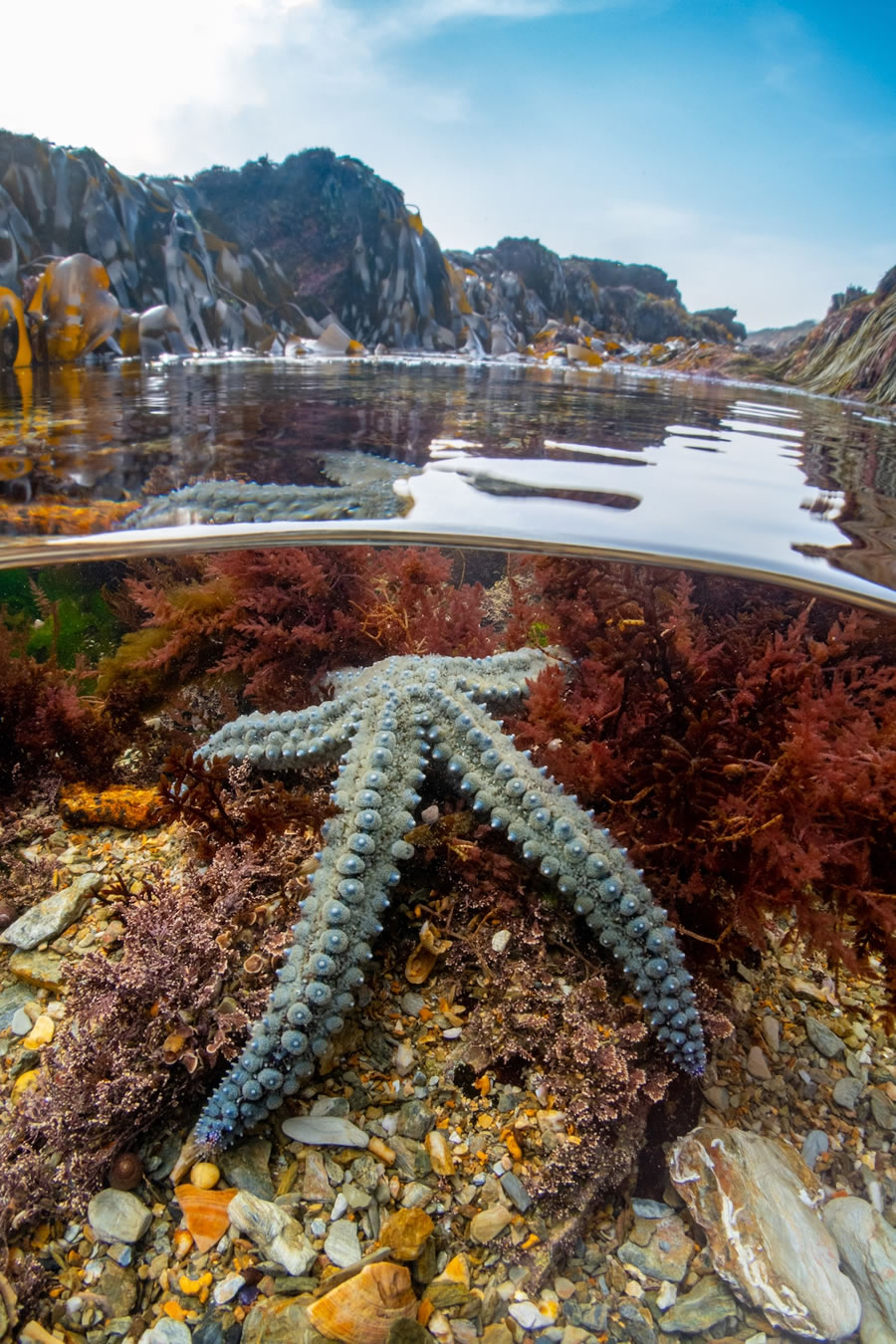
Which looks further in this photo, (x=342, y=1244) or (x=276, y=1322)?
(x=342, y=1244)

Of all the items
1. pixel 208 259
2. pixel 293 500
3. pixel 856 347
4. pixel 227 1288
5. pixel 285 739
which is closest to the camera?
pixel 227 1288

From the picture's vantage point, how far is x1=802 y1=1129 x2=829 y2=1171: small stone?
2.43m

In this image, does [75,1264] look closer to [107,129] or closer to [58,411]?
[58,411]

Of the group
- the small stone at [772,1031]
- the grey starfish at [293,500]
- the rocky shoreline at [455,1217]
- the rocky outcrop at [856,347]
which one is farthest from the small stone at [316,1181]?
the rocky outcrop at [856,347]

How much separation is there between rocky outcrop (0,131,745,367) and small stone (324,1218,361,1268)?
5.04 metres

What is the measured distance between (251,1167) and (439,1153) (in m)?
0.64

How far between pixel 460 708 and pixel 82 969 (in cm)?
184

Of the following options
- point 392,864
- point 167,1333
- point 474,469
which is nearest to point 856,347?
point 474,469

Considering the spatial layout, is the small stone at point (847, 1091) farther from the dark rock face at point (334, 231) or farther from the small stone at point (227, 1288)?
the dark rock face at point (334, 231)

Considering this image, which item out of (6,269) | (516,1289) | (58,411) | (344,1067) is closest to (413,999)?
(344,1067)

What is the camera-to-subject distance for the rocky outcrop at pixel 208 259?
409cm

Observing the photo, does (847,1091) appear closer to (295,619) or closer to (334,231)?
(295,619)

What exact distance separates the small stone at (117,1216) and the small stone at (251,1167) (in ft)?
0.86

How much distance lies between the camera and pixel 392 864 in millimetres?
2674
